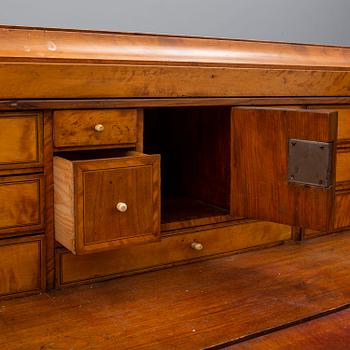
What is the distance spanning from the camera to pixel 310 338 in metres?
1.27

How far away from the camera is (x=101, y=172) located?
135cm

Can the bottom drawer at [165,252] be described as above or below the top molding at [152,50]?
below

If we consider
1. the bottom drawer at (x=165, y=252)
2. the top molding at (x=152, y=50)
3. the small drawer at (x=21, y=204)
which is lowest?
the bottom drawer at (x=165, y=252)

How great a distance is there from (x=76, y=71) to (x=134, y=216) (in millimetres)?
369

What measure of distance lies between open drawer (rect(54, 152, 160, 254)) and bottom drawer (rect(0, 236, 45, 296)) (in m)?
0.07

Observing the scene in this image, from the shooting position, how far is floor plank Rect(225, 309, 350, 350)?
4.05ft

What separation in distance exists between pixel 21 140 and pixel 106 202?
0.24m

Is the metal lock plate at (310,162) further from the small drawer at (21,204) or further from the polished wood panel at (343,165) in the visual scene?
the small drawer at (21,204)

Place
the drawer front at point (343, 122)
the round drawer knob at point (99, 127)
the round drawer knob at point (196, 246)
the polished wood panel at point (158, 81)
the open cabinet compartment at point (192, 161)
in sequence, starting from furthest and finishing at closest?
the drawer front at point (343, 122) → the open cabinet compartment at point (192, 161) → the round drawer knob at point (196, 246) → the round drawer knob at point (99, 127) → the polished wood panel at point (158, 81)

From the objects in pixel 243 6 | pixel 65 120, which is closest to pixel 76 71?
pixel 65 120

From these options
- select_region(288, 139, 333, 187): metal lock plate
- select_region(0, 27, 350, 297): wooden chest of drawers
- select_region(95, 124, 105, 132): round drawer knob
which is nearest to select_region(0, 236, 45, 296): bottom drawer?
select_region(0, 27, 350, 297): wooden chest of drawers

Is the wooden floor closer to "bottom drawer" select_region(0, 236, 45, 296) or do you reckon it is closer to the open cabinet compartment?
"bottom drawer" select_region(0, 236, 45, 296)

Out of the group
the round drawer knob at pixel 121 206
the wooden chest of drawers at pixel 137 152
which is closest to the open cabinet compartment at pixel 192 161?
the wooden chest of drawers at pixel 137 152

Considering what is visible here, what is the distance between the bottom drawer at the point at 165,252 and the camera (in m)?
1.52
